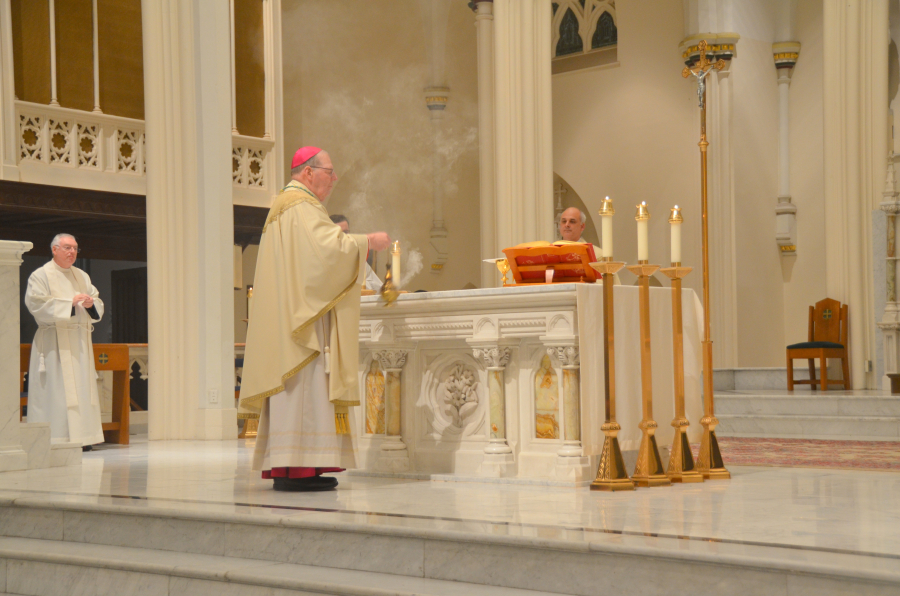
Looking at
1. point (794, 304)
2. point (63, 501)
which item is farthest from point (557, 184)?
point (63, 501)

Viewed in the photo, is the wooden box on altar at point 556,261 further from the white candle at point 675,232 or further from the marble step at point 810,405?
the marble step at point 810,405

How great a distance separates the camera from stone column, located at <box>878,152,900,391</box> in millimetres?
10078

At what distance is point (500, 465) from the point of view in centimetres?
500

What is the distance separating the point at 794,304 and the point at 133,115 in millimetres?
9088

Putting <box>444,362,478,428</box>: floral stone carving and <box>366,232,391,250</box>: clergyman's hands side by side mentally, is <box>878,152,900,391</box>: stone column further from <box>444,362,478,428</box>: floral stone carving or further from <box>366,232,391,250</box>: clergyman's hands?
<box>366,232,391,250</box>: clergyman's hands

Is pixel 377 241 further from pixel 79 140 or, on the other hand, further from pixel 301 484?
pixel 79 140

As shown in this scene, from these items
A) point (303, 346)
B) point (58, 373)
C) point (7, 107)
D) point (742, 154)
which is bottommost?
point (58, 373)

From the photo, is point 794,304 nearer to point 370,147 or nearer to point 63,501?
point 370,147

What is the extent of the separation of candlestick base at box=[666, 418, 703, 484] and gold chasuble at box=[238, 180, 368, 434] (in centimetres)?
162

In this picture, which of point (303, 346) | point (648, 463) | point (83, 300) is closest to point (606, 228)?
point (648, 463)

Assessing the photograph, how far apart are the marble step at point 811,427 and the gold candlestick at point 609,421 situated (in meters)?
3.88

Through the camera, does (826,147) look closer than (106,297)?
Yes

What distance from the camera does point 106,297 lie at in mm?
14844

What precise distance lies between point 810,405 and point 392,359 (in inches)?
194
